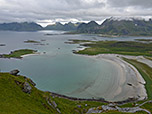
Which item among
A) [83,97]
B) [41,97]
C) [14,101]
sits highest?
[14,101]

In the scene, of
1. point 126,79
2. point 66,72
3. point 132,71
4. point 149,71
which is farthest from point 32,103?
point 149,71

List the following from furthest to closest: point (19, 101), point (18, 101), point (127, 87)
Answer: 1. point (127, 87)
2. point (19, 101)
3. point (18, 101)

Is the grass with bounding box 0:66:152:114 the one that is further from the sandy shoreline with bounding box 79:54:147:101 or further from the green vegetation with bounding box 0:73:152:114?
the sandy shoreline with bounding box 79:54:147:101

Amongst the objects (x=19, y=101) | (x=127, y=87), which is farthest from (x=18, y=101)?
(x=127, y=87)

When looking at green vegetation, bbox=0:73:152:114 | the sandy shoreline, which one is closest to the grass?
green vegetation, bbox=0:73:152:114

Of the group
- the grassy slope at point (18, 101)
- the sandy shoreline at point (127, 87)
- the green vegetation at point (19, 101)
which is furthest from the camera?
the sandy shoreline at point (127, 87)

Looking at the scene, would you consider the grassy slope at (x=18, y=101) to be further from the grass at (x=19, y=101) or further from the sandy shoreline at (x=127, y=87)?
the sandy shoreline at (x=127, y=87)

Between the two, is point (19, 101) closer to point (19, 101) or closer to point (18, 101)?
point (19, 101)

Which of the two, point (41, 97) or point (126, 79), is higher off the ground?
point (41, 97)

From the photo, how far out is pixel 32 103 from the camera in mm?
29828

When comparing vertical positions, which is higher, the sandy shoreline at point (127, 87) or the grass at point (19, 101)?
the grass at point (19, 101)

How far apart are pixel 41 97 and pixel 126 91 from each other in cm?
4682

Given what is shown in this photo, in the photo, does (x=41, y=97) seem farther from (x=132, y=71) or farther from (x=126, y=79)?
(x=132, y=71)

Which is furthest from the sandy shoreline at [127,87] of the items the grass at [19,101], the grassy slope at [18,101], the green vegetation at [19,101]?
the grassy slope at [18,101]
